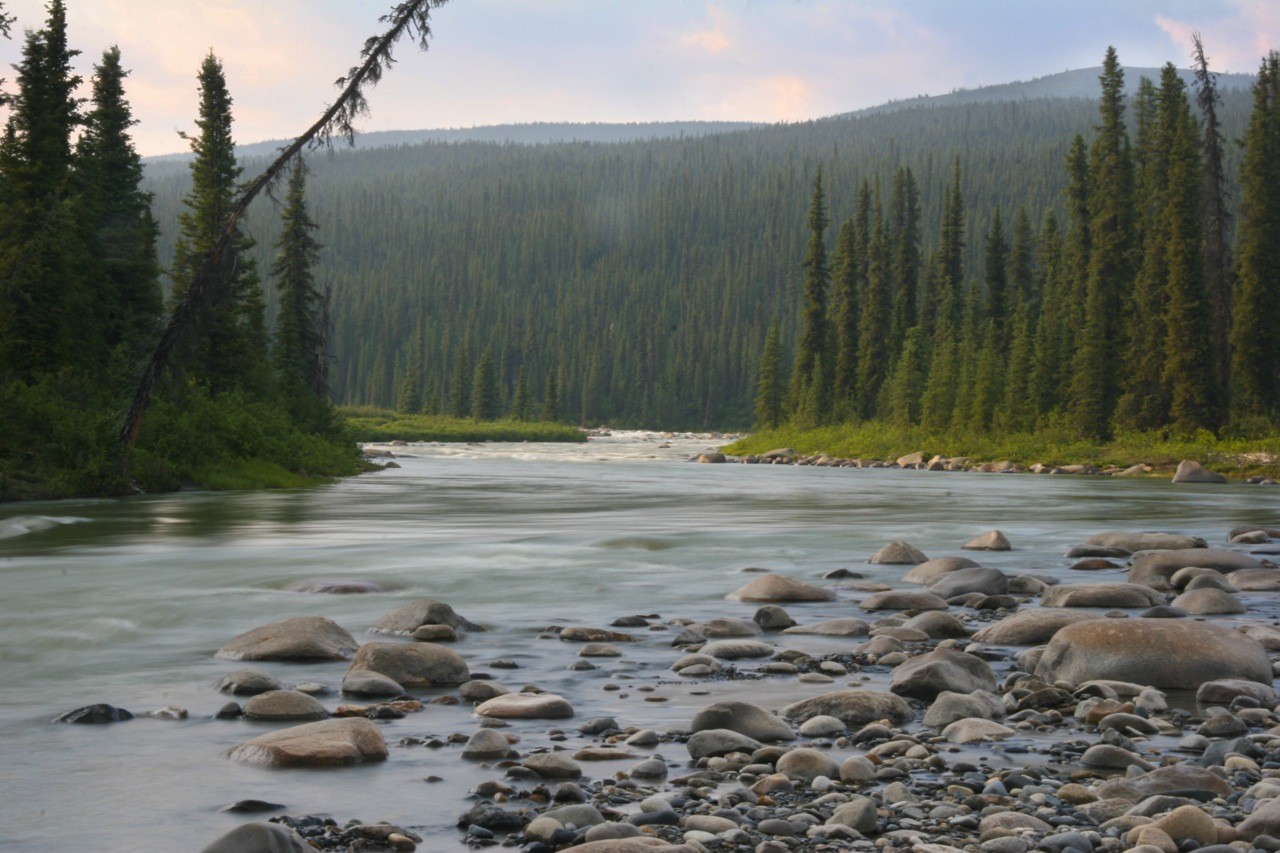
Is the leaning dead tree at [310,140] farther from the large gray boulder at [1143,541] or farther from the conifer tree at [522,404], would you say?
the conifer tree at [522,404]

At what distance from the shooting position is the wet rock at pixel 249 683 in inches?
324

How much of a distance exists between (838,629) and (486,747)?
16.7 ft

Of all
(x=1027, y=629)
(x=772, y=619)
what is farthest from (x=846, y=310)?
(x=1027, y=629)

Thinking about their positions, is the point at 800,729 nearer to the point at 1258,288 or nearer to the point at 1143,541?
the point at 1143,541

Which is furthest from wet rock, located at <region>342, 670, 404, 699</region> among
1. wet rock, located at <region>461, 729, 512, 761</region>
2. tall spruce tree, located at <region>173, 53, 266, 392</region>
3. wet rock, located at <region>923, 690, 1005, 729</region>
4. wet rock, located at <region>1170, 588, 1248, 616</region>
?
tall spruce tree, located at <region>173, 53, 266, 392</region>

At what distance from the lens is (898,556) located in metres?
17.6

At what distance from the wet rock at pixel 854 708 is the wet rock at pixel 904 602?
16.1 feet

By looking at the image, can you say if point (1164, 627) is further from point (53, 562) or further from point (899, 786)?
point (53, 562)

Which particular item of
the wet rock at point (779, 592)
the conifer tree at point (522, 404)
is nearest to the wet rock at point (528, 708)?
the wet rock at point (779, 592)

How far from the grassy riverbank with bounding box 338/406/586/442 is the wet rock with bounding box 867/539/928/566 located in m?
91.0

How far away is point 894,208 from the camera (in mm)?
112188

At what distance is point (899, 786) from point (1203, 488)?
37.3 meters

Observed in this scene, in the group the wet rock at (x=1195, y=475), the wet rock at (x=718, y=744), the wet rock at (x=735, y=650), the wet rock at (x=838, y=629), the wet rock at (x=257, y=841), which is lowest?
the wet rock at (x=1195, y=475)

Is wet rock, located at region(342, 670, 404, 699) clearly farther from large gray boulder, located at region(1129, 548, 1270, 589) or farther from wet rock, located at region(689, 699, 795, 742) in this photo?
large gray boulder, located at region(1129, 548, 1270, 589)
